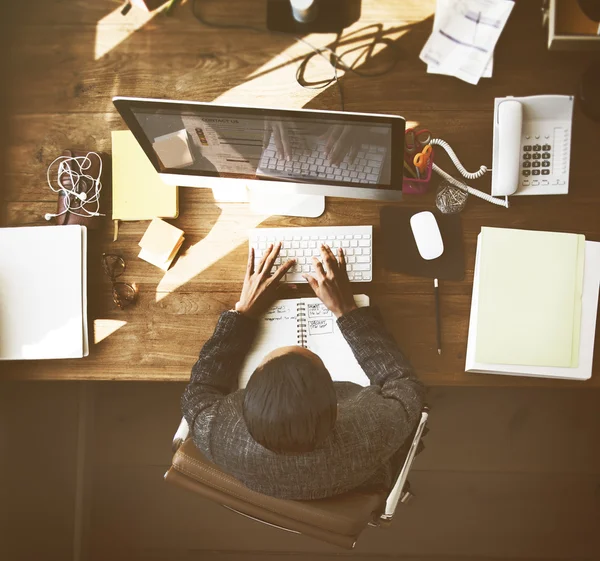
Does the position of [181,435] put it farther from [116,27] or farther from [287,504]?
[116,27]

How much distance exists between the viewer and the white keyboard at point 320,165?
105cm

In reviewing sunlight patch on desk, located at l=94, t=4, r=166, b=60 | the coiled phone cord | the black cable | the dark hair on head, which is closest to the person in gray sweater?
the dark hair on head

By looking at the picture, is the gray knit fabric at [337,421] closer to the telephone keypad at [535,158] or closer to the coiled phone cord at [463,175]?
the coiled phone cord at [463,175]

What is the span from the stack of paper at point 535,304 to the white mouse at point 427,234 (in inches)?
4.0

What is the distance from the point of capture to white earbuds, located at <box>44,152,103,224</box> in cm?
133

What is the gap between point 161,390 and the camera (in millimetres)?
1997

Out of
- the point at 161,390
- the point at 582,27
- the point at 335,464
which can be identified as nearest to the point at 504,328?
the point at 335,464

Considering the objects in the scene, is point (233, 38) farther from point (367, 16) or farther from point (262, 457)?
point (262, 457)

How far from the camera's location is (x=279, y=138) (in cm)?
103

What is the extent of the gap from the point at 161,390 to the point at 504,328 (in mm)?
1309

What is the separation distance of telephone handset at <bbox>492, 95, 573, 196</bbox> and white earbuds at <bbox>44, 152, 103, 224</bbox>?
1.00m

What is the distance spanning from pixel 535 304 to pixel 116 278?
1040mm

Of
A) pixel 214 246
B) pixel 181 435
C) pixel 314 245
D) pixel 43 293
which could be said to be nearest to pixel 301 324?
pixel 314 245

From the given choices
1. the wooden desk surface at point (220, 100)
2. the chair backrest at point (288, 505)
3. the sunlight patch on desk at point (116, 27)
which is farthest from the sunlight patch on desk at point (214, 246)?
the sunlight patch on desk at point (116, 27)
